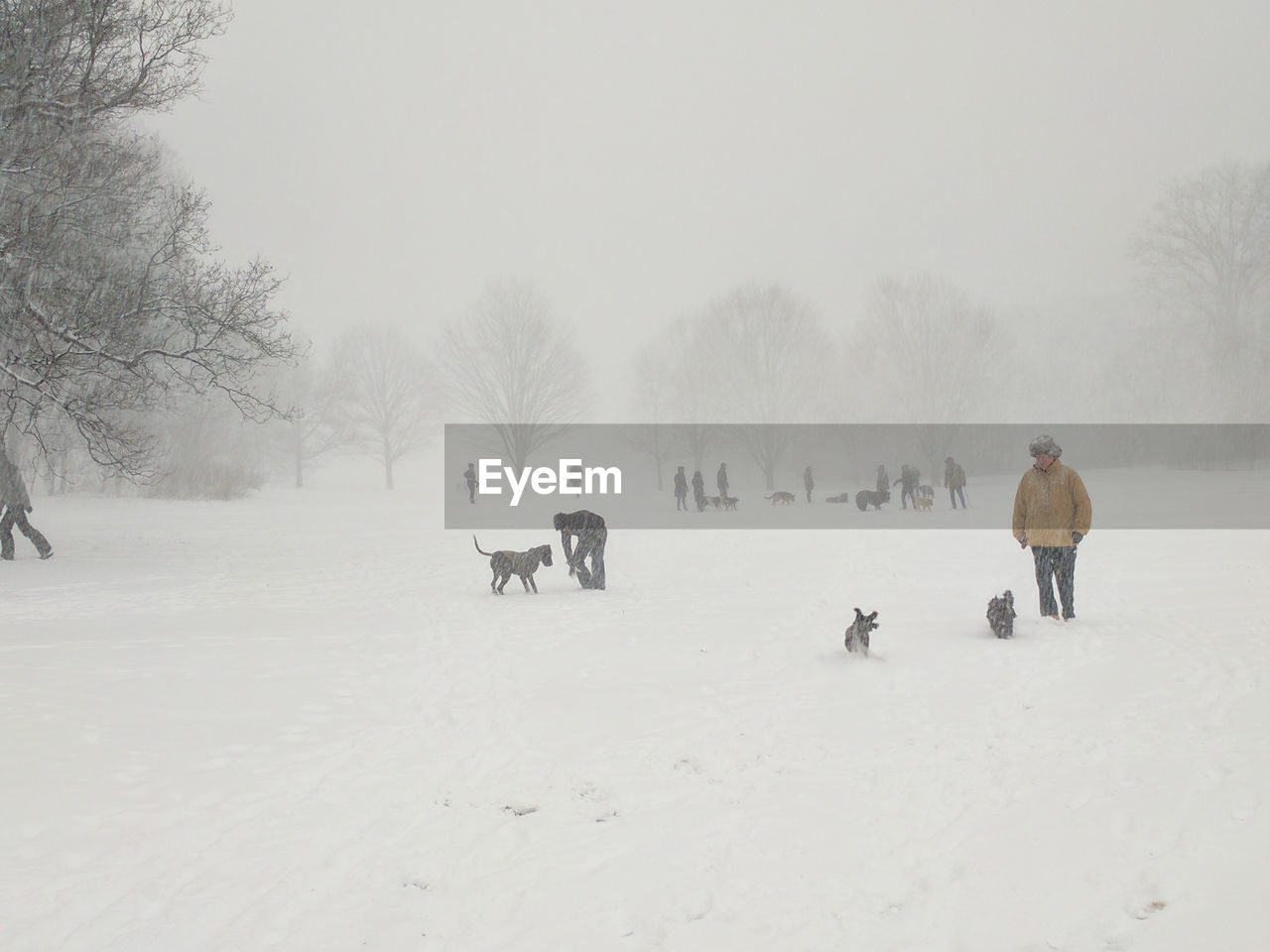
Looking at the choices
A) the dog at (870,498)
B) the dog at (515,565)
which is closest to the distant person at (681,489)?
the dog at (870,498)

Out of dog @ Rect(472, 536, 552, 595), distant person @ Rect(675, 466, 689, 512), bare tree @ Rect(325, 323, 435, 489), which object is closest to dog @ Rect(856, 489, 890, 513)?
distant person @ Rect(675, 466, 689, 512)

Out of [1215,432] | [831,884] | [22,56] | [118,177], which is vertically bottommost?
[831,884]

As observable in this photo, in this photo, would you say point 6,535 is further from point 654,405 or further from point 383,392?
point 654,405

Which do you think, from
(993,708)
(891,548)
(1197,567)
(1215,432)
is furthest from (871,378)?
(993,708)

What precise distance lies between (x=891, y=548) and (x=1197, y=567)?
19.8 ft

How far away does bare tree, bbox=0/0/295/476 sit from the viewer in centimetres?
1205

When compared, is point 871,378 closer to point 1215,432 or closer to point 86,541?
point 1215,432

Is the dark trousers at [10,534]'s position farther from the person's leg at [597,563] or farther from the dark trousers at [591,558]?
the person's leg at [597,563]

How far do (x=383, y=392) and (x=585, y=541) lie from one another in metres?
47.0

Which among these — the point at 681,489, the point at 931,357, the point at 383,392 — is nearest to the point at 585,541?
the point at 681,489

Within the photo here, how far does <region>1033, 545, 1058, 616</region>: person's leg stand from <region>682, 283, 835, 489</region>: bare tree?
36.0 m

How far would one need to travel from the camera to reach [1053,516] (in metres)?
9.19

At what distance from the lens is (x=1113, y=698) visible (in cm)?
640

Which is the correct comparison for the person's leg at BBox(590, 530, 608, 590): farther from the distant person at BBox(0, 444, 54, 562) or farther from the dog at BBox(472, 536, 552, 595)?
the distant person at BBox(0, 444, 54, 562)
